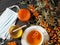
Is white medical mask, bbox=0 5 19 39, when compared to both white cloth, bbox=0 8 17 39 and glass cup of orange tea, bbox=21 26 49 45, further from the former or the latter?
glass cup of orange tea, bbox=21 26 49 45

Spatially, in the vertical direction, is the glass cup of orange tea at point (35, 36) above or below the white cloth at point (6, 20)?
below

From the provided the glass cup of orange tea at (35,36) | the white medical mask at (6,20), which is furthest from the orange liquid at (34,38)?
the white medical mask at (6,20)

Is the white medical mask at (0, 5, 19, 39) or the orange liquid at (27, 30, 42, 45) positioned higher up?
the white medical mask at (0, 5, 19, 39)

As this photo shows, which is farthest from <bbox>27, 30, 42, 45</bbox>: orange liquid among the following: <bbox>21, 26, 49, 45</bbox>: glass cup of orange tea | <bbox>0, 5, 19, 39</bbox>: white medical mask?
<bbox>0, 5, 19, 39</bbox>: white medical mask

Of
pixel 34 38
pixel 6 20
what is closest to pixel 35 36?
pixel 34 38

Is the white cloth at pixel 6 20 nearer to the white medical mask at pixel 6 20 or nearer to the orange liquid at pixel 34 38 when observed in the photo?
the white medical mask at pixel 6 20

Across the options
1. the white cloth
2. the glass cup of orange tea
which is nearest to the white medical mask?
the white cloth

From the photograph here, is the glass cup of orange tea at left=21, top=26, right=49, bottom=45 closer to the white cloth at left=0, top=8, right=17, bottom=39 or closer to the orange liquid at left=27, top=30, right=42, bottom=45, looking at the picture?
the orange liquid at left=27, top=30, right=42, bottom=45
